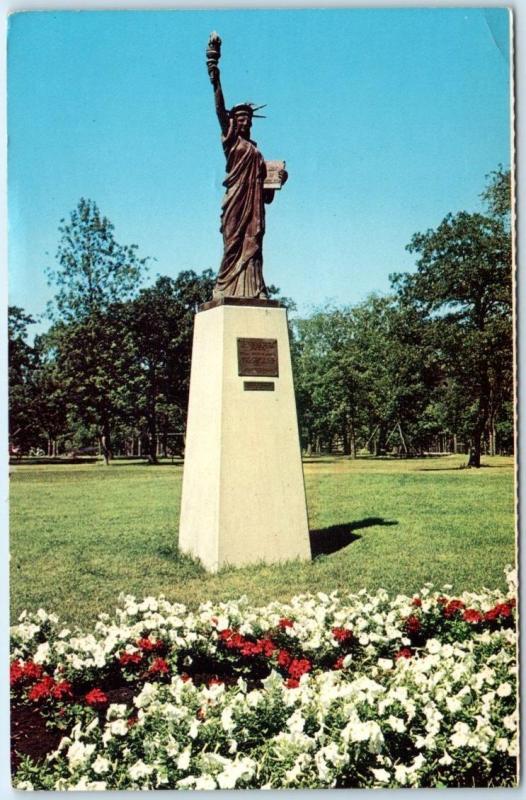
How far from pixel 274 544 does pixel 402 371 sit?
2454 millimetres

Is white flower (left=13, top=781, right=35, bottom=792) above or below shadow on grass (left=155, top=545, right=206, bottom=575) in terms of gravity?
below

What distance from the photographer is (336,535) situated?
6484mm

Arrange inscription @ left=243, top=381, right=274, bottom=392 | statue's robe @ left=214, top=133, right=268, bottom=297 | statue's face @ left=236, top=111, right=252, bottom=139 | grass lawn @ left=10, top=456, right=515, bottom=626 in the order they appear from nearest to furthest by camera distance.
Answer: grass lawn @ left=10, top=456, right=515, bottom=626 < statue's face @ left=236, top=111, right=252, bottom=139 < inscription @ left=243, top=381, right=274, bottom=392 < statue's robe @ left=214, top=133, right=268, bottom=297

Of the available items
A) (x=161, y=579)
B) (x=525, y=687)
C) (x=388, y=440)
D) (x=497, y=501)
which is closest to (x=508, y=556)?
(x=497, y=501)

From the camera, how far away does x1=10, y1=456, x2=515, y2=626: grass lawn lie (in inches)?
194

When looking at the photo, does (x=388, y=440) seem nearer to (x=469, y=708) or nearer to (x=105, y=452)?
(x=105, y=452)

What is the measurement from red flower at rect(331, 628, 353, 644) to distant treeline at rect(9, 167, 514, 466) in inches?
64.0

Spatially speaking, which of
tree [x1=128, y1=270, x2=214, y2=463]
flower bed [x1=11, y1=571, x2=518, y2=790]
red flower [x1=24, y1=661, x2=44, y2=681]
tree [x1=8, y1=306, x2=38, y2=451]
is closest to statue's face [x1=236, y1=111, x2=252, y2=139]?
tree [x1=8, y1=306, x2=38, y2=451]

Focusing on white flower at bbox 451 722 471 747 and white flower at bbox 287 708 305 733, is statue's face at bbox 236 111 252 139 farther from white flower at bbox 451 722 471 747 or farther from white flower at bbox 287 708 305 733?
white flower at bbox 451 722 471 747

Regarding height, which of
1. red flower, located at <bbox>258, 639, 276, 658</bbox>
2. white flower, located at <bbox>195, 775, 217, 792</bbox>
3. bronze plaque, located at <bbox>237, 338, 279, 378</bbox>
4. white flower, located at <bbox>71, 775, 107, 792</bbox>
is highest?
bronze plaque, located at <bbox>237, 338, 279, 378</bbox>

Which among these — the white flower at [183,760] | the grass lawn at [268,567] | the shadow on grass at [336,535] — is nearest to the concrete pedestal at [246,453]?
the grass lawn at [268,567]

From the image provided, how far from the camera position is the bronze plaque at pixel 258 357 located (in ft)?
18.9

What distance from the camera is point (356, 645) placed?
430 cm

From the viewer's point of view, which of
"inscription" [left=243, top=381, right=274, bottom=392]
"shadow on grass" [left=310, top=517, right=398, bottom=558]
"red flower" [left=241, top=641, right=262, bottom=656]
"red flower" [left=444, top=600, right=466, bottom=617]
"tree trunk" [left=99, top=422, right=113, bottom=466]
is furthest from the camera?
"tree trunk" [left=99, top=422, right=113, bottom=466]
